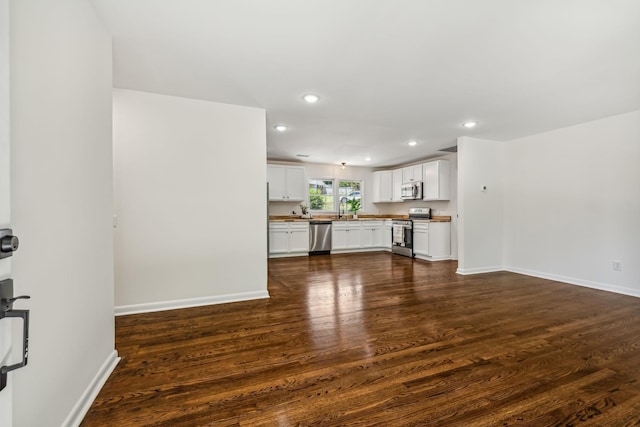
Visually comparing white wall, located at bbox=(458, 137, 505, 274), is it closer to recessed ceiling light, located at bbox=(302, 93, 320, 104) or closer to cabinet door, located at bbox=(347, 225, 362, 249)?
cabinet door, located at bbox=(347, 225, 362, 249)

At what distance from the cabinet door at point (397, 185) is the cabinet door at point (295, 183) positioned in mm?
2425

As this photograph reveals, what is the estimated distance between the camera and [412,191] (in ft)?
21.2

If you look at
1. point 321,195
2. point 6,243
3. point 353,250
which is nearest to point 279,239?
point 321,195

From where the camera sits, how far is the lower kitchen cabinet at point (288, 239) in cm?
616

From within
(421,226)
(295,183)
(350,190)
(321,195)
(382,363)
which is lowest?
(382,363)

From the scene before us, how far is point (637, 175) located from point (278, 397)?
15.9ft

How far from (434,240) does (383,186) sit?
2.23 meters

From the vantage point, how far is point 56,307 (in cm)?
126

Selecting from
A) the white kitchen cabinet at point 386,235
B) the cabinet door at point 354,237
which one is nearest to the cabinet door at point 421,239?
the white kitchen cabinet at point 386,235

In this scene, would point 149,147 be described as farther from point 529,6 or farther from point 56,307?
point 529,6

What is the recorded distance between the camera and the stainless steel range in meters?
6.29

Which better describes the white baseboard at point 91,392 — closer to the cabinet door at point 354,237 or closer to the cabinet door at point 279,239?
the cabinet door at point 279,239

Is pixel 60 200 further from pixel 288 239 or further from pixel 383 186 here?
pixel 383 186

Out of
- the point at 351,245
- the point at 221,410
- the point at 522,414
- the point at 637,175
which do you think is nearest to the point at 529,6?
the point at 522,414
